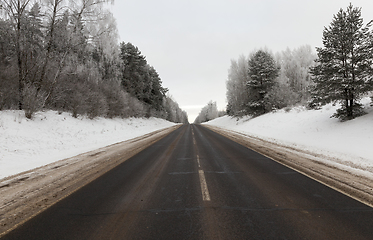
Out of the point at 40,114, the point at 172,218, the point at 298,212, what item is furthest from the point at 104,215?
the point at 40,114

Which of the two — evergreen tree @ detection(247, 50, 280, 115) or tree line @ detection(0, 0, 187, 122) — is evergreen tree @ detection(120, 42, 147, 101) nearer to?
tree line @ detection(0, 0, 187, 122)

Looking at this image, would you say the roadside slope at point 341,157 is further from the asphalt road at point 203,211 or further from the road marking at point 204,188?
the road marking at point 204,188

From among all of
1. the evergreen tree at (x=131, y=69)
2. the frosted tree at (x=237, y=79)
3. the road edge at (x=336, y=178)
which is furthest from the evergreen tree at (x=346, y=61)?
the evergreen tree at (x=131, y=69)

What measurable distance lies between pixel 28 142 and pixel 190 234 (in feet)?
34.8

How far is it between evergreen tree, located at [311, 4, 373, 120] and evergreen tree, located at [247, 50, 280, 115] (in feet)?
51.6

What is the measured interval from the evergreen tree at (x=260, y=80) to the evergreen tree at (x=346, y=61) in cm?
1574

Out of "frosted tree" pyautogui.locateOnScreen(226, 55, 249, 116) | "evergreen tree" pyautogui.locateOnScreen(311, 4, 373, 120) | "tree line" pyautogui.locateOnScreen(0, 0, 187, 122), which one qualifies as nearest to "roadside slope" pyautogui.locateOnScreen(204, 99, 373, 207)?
"evergreen tree" pyautogui.locateOnScreen(311, 4, 373, 120)

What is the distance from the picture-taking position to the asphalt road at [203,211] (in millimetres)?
2697

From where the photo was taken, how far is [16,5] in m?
11.7

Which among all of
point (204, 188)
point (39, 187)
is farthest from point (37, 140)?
point (204, 188)

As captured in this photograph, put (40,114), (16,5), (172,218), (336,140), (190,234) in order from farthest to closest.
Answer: (40,114)
(16,5)
(336,140)
(172,218)
(190,234)

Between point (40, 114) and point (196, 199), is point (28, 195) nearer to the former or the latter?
point (196, 199)

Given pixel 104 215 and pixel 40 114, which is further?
pixel 40 114

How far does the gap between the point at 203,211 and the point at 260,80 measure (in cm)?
2939
